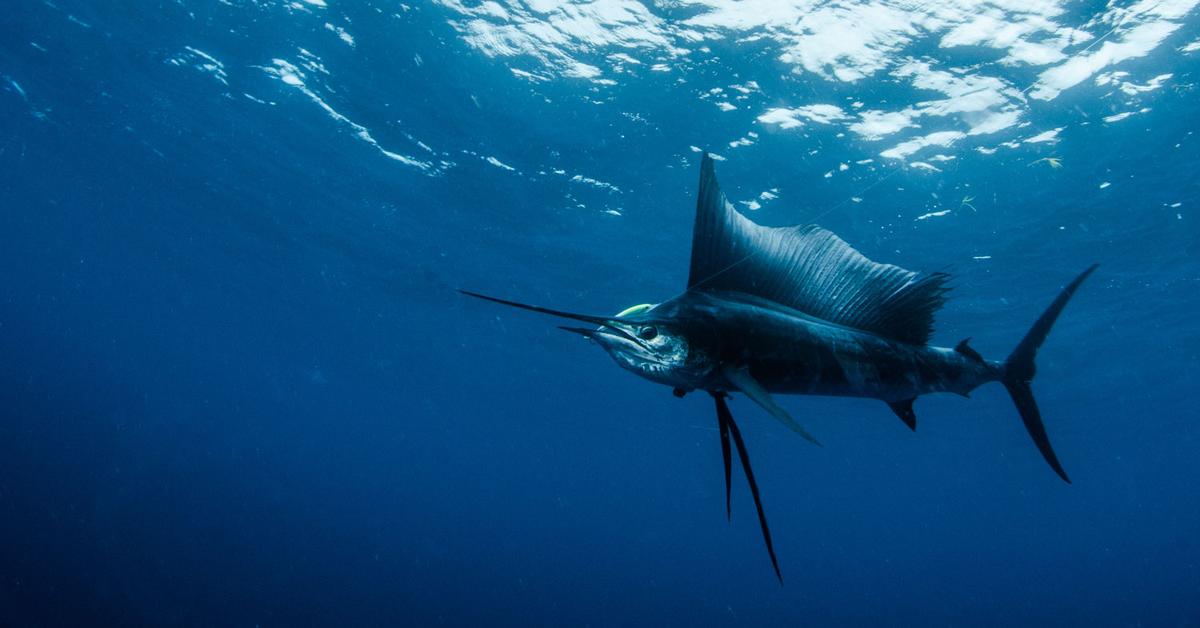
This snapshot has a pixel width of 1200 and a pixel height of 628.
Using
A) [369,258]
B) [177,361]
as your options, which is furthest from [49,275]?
[369,258]

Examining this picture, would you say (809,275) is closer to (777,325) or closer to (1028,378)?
(777,325)

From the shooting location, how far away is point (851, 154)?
391 inches

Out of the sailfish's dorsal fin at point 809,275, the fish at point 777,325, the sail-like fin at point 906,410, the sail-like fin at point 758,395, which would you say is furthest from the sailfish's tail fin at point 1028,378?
the sail-like fin at point 758,395

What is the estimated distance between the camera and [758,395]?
1.68 meters

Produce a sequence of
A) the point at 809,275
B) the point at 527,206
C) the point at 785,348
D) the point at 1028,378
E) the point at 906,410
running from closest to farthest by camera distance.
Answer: the point at 785,348
the point at 809,275
the point at 906,410
the point at 1028,378
the point at 527,206

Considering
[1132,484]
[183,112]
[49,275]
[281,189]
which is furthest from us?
[1132,484]

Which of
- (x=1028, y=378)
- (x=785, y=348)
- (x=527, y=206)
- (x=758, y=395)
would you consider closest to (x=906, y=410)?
(x=1028, y=378)

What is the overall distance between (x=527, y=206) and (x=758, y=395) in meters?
13.6

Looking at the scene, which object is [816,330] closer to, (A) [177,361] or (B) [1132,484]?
(B) [1132,484]

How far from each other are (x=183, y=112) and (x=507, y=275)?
9859 mm

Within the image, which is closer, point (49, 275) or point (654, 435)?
point (654, 435)

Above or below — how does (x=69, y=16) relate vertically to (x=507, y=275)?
above

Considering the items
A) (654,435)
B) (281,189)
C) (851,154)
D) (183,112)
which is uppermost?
(851,154)

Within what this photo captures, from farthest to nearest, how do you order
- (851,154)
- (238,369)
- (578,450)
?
(238,369), (578,450), (851,154)
